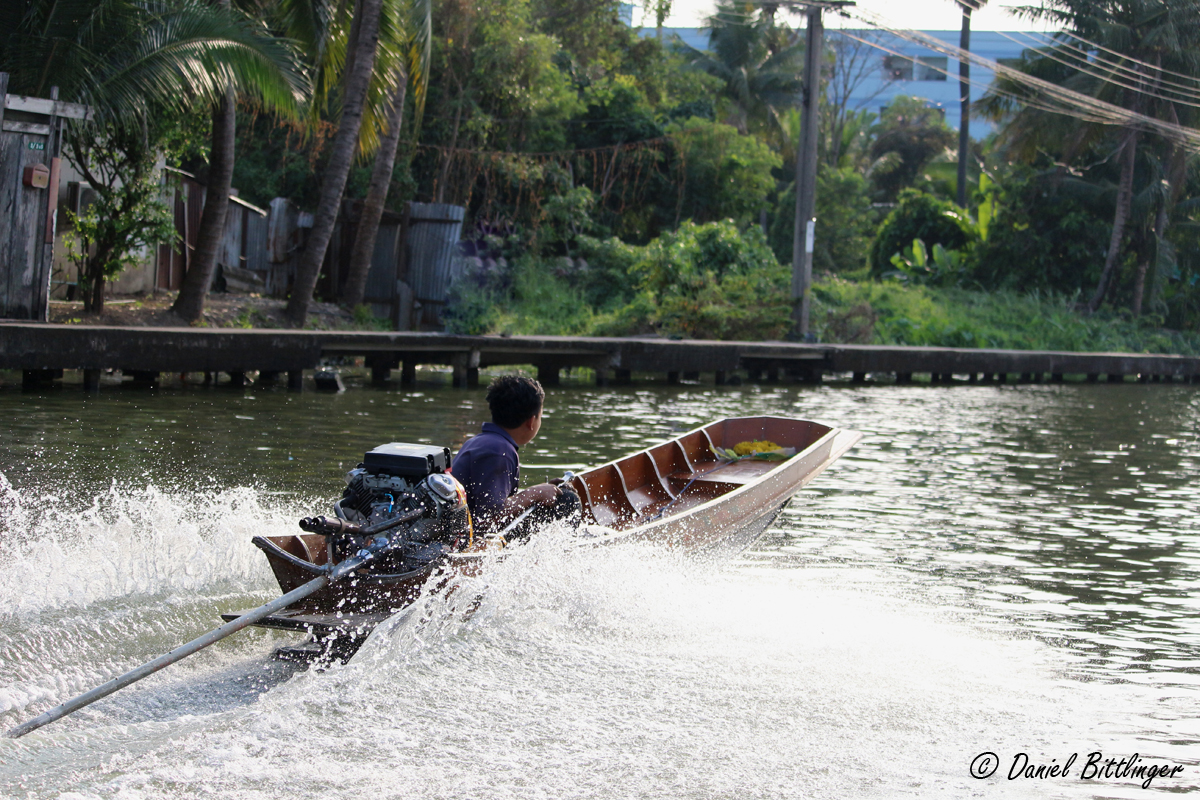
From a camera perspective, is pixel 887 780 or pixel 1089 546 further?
pixel 1089 546

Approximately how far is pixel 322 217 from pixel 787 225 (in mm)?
21648

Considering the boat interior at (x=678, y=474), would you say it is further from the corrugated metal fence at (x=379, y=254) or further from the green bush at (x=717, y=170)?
the green bush at (x=717, y=170)

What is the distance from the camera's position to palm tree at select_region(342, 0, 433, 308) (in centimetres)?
1870

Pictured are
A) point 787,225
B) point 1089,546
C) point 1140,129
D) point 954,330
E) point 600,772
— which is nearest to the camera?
Answer: point 600,772

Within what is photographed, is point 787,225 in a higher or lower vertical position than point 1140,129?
lower

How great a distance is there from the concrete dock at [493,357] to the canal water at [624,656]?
3758 mm

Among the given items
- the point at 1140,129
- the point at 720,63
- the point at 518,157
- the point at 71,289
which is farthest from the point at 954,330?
the point at 71,289

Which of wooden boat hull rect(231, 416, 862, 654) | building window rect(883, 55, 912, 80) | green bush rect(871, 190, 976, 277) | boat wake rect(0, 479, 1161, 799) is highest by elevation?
building window rect(883, 55, 912, 80)

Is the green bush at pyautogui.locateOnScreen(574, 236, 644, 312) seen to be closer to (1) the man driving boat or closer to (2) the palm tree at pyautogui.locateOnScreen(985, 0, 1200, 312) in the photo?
(2) the palm tree at pyautogui.locateOnScreen(985, 0, 1200, 312)

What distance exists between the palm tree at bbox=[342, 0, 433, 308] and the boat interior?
1043cm

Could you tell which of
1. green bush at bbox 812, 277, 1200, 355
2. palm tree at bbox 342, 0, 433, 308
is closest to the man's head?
palm tree at bbox 342, 0, 433, 308

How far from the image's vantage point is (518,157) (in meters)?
25.5

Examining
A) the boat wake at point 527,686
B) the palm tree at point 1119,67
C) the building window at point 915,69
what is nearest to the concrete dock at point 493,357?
the palm tree at point 1119,67

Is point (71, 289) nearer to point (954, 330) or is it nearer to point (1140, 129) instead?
point (954, 330)
